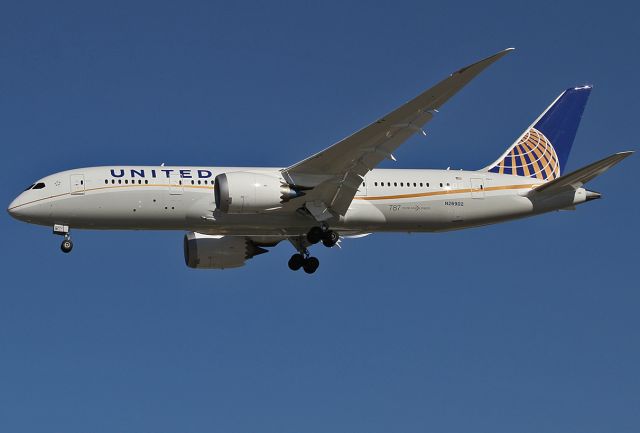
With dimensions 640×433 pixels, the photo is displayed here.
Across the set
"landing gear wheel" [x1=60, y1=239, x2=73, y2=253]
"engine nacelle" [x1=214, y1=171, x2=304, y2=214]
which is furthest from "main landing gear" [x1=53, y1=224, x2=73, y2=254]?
"engine nacelle" [x1=214, y1=171, x2=304, y2=214]

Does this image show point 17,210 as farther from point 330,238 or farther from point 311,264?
point 311,264

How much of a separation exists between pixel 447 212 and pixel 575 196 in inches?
188

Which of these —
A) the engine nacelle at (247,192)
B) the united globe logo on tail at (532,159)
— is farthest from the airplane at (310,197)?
the united globe logo on tail at (532,159)

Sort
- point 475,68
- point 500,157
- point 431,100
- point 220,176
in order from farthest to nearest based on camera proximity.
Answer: point 500,157 < point 220,176 < point 431,100 < point 475,68

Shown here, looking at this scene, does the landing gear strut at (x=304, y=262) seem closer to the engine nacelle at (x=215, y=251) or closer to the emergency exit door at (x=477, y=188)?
the engine nacelle at (x=215, y=251)

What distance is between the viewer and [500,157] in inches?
1847

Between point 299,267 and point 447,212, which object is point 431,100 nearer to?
point 447,212

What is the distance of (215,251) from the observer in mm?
46312

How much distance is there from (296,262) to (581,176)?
10986mm

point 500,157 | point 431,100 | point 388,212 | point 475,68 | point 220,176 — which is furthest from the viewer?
point 500,157

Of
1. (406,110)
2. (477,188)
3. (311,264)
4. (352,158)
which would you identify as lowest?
(311,264)

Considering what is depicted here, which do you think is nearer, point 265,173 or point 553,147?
point 265,173

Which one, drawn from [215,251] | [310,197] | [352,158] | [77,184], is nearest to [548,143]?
[352,158]

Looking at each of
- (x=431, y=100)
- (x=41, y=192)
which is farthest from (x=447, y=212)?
(x=41, y=192)
